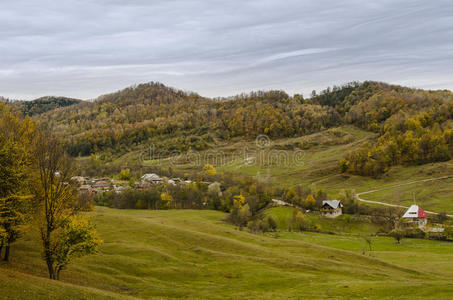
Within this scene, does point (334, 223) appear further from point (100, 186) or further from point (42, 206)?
point (100, 186)

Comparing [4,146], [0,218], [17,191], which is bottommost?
[0,218]

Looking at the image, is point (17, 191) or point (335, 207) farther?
point (335, 207)

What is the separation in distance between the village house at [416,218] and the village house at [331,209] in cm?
2020

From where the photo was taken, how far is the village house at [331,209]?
117562mm

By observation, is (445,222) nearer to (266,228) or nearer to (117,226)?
(266,228)

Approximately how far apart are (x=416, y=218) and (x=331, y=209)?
992 inches

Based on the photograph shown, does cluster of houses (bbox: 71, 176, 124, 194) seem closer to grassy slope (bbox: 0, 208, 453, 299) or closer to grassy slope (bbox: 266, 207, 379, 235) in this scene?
grassy slope (bbox: 266, 207, 379, 235)

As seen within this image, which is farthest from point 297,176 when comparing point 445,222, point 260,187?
point 445,222

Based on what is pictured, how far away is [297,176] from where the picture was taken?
655 feet

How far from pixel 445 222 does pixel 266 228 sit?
4929cm

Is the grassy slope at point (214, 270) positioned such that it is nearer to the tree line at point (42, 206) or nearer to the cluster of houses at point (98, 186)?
the tree line at point (42, 206)

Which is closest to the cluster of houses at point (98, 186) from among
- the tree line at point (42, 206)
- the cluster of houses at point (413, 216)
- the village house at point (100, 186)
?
the village house at point (100, 186)

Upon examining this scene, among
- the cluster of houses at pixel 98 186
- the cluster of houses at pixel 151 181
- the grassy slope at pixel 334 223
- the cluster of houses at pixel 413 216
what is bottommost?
the grassy slope at pixel 334 223

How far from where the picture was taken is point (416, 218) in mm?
102938
